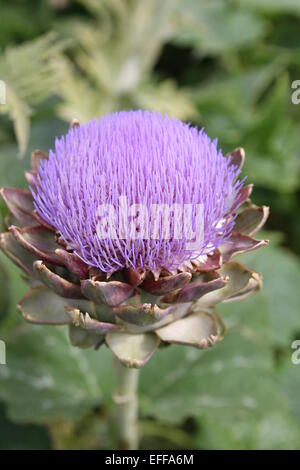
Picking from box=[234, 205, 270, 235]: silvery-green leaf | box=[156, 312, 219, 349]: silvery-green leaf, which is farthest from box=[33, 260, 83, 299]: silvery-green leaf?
box=[234, 205, 270, 235]: silvery-green leaf

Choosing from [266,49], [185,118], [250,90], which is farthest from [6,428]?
[266,49]

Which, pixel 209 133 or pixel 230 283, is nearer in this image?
pixel 230 283

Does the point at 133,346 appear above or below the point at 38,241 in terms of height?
below

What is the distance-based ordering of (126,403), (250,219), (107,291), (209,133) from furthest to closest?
1. (209,133)
2. (126,403)
3. (250,219)
4. (107,291)

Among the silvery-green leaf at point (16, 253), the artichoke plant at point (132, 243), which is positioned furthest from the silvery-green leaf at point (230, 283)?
the silvery-green leaf at point (16, 253)

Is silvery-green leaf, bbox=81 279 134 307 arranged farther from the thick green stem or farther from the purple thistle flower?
the thick green stem

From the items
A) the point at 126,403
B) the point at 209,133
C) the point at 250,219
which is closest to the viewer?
the point at 250,219

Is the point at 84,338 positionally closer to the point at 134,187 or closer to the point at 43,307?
the point at 43,307

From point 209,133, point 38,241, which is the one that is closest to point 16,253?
point 38,241
